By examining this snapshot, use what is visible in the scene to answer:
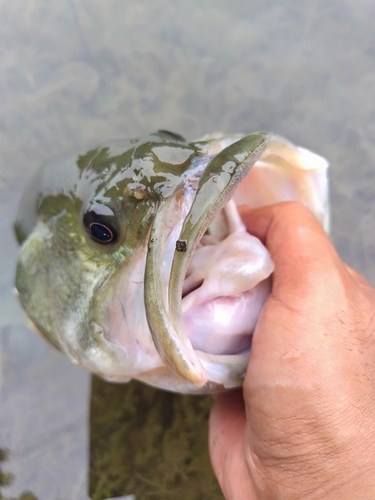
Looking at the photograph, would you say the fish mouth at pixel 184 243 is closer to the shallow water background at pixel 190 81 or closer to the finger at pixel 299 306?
the finger at pixel 299 306

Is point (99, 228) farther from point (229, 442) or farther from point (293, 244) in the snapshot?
point (229, 442)

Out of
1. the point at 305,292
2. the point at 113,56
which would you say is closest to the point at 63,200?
the point at 305,292

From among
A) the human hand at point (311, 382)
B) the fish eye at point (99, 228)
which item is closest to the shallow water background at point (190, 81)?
the human hand at point (311, 382)

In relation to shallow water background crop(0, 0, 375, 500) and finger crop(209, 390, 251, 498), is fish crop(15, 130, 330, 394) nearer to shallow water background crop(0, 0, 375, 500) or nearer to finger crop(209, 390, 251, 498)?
finger crop(209, 390, 251, 498)

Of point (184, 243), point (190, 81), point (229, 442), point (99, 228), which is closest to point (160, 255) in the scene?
point (184, 243)

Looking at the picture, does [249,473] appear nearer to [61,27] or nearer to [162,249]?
[162,249]

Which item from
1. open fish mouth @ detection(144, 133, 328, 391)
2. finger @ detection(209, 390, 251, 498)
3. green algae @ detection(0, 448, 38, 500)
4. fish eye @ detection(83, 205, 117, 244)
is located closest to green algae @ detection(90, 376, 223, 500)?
green algae @ detection(0, 448, 38, 500)
